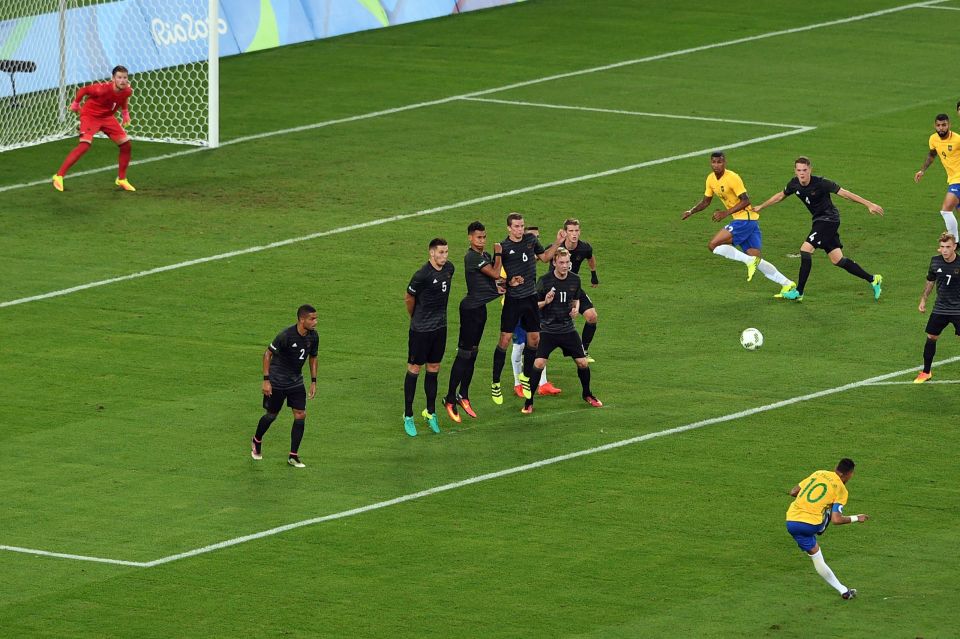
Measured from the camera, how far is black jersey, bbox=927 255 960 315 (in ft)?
80.1

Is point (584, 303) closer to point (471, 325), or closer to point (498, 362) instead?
point (498, 362)

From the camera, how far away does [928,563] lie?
19.7m

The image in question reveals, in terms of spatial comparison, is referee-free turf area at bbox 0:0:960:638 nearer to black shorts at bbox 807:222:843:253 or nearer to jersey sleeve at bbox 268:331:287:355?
black shorts at bbox 807:222:843:253

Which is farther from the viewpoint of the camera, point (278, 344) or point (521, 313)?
point (521, 313)

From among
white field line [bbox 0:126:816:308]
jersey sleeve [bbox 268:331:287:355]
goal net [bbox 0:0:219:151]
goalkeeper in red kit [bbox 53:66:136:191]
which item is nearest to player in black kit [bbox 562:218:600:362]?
jersey sleeve [bbox 268:331:287:355]

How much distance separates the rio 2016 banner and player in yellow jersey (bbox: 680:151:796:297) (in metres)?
14.2

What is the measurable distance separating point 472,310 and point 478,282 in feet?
1.09

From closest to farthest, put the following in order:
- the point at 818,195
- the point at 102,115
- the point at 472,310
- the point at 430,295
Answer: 1. the point at 430,295
2. the point at 472,310
3. the point at 818,195
4. the point at 102,115

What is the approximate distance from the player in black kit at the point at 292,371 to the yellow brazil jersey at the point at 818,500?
5.66m

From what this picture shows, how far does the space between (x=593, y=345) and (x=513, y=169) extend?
9463mm

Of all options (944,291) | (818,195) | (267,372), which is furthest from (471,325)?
(818,195)

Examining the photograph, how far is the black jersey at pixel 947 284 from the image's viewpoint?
24406 millimetres

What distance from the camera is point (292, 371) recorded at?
866 inches

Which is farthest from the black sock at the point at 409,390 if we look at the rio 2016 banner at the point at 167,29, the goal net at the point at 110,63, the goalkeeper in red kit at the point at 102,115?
the rio 2016 banner at the point at 167,29
